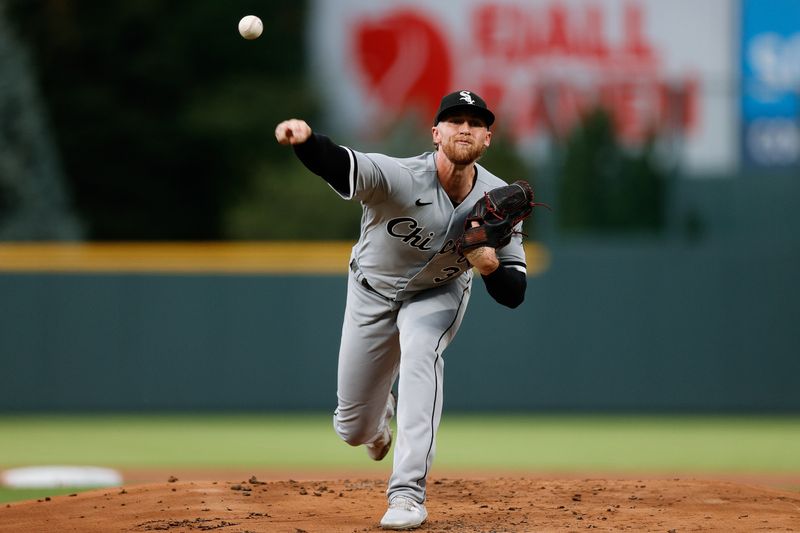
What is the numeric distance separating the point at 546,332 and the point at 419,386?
5.61m

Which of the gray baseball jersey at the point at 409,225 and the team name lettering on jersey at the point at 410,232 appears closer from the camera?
the gray baseball jersey at the point at 409,225

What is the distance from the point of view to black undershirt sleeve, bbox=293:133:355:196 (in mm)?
4520

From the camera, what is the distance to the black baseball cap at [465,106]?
4793 mm

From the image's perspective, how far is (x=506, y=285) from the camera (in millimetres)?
4871

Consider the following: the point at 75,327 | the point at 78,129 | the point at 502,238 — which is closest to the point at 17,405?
the point at 75,327

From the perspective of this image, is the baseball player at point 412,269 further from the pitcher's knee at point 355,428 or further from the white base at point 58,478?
the white base at point 58,478

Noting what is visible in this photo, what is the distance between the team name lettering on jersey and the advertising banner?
39.9 feet

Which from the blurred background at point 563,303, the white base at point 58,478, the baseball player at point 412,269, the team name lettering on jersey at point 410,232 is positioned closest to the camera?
the baseball player at point 412,269

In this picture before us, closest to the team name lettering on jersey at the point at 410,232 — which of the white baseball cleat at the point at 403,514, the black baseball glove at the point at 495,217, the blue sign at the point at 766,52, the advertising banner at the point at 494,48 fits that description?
the black baseball glove at the point at 495,217

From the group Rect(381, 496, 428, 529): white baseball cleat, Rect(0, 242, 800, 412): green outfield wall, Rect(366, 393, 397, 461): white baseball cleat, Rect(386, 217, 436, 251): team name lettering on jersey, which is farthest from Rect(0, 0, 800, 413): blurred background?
Rect(381, 496, 428, 529): white baseball cleat

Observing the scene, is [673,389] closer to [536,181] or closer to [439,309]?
[536,181]

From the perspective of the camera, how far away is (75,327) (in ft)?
33.4

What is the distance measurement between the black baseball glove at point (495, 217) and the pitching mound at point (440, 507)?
3.53ft

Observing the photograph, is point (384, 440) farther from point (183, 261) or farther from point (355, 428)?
point (183, 261)
